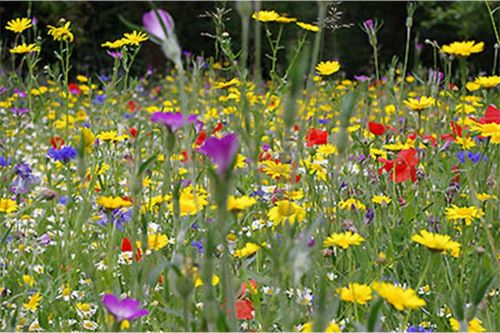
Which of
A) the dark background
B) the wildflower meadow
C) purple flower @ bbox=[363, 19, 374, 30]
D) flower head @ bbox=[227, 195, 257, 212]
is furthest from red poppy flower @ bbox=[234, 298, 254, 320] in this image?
the dark background

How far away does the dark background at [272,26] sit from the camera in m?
8.84

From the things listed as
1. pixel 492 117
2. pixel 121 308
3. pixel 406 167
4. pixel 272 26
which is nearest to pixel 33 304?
pixel 121 308

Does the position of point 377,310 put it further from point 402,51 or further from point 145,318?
point 402,51

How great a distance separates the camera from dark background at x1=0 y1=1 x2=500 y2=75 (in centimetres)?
884

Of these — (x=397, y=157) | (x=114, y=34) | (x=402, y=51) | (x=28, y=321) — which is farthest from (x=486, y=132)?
(x=402, y=51)

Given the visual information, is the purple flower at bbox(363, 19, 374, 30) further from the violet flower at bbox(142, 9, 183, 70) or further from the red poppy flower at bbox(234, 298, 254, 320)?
the violet flower at bbox(142, 9, 183, 70)

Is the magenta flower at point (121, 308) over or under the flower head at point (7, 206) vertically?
over

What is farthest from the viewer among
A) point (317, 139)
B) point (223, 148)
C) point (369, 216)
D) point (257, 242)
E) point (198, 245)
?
point (317, 139)

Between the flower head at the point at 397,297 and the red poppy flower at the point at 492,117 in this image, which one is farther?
the red poppy flower at the point at 492,117

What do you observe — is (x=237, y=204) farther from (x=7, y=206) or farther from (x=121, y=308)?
(x=7, y=206)

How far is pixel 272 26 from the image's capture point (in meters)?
9.60

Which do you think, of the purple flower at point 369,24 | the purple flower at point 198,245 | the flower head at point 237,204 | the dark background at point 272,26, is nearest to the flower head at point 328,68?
the purple flower at point 369,24

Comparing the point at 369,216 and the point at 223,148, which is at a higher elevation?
the point at 223,148

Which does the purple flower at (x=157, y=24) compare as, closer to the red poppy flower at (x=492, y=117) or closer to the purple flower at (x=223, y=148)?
the purple flower at (x=223, y=148)
